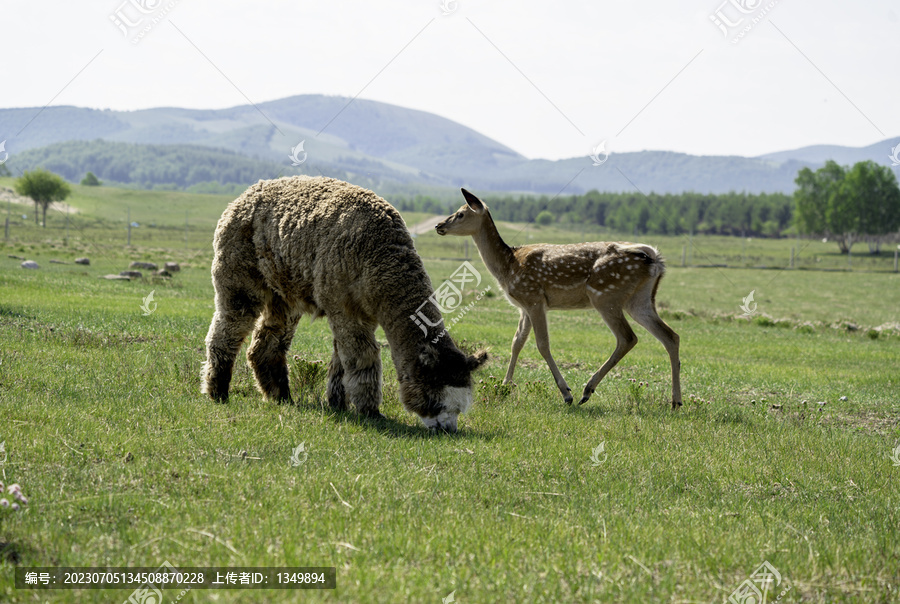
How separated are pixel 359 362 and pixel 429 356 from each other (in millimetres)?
1048

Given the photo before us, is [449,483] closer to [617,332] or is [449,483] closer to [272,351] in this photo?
[272,351]

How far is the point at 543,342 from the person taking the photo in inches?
452

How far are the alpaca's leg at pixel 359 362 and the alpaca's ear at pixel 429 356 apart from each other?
2.22 ft

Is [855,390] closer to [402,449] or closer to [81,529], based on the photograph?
[402,449]

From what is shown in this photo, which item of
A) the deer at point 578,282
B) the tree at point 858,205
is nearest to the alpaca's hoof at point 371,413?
the deer at point 578,282

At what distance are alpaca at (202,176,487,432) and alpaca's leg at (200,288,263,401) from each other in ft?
0.05

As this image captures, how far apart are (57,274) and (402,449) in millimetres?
25161

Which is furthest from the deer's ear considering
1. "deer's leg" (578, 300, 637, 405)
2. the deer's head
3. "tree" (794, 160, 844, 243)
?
"tree" (794, 160, 844, 243)

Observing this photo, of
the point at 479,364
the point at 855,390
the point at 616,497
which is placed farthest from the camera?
the point at 855,390

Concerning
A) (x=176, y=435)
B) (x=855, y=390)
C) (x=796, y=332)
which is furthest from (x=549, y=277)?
(x=796, y=332)

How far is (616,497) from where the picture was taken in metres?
6.65
